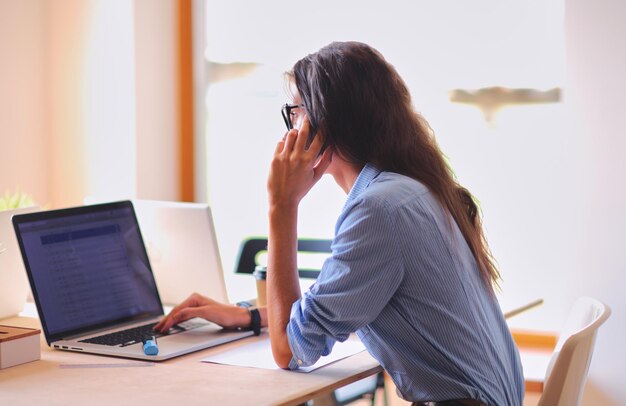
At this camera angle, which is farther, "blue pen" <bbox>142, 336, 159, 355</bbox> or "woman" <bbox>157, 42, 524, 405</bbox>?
"blue pen" <bbox>142, 336, 159, 355</bbox>

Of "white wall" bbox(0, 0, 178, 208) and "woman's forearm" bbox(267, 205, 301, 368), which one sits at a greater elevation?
"white wall" bbox(0, 0, 178, 208)

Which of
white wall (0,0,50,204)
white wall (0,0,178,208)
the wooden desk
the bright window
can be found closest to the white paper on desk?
the wooden desk

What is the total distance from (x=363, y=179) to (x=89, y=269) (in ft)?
2.43

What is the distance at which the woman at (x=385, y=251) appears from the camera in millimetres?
1633

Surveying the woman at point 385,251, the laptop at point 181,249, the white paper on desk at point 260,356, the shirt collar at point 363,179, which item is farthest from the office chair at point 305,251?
the shirt collar at point 363,179

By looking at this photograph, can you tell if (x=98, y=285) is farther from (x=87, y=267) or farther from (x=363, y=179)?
(x=363, y=179)

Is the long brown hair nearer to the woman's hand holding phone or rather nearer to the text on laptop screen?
the woman's hand holding phone

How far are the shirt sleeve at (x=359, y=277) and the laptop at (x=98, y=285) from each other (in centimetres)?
41

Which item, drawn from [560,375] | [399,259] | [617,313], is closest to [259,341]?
[399,259]

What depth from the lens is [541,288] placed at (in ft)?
10.3

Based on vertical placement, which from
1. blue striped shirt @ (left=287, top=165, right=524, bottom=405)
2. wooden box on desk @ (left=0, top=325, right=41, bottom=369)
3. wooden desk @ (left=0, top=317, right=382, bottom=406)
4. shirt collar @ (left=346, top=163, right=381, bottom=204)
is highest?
shirt collar @ (left=346, top=163, right=381, bottom=204)

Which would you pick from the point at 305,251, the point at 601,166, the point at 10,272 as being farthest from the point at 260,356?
the point at 601,166

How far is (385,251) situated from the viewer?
1630mm

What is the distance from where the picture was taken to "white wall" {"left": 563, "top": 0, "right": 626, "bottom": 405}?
274cm
